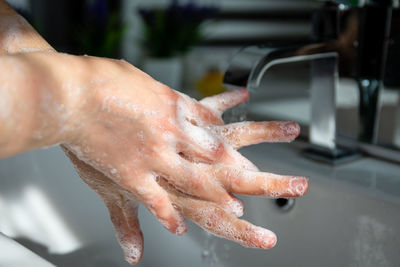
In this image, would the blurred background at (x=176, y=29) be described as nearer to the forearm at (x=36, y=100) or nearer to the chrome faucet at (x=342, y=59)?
the chrome faucet at (x=342, y=59)

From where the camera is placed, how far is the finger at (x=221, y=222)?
0.37m

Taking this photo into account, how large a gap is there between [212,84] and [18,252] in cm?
64

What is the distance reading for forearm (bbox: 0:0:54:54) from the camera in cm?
45

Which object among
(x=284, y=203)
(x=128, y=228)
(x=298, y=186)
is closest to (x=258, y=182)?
(x=298, y=186)

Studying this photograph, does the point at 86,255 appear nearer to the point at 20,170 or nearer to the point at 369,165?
the point at 20,170

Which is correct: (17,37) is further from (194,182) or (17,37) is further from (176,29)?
(176,29)

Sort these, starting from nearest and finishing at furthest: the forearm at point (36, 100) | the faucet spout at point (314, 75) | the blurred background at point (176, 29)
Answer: the forearm at point (36, 100)
the faucet spout at point (314, 75)
the blurred background at point (176, 29)

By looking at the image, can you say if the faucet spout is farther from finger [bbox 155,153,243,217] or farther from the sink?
finger [bbox 155,153,243,217]

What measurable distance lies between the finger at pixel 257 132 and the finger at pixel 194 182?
4 centimetres

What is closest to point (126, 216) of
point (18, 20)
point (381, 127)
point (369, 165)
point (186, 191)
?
point (186, 191)

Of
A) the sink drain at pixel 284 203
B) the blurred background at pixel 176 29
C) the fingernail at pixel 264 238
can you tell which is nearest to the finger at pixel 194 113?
the fingernail at pixel 264 238

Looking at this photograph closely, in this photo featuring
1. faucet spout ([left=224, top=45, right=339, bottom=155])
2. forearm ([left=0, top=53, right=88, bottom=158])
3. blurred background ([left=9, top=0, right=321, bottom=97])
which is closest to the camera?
forearm ([left=0, top=53, right=88, bottom=158])

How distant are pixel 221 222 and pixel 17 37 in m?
0.26

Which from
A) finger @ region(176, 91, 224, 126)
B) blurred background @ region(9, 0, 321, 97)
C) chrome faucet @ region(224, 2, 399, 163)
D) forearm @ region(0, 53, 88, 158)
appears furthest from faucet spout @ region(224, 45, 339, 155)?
blurred background @ region(9, 0, 321, 97)
